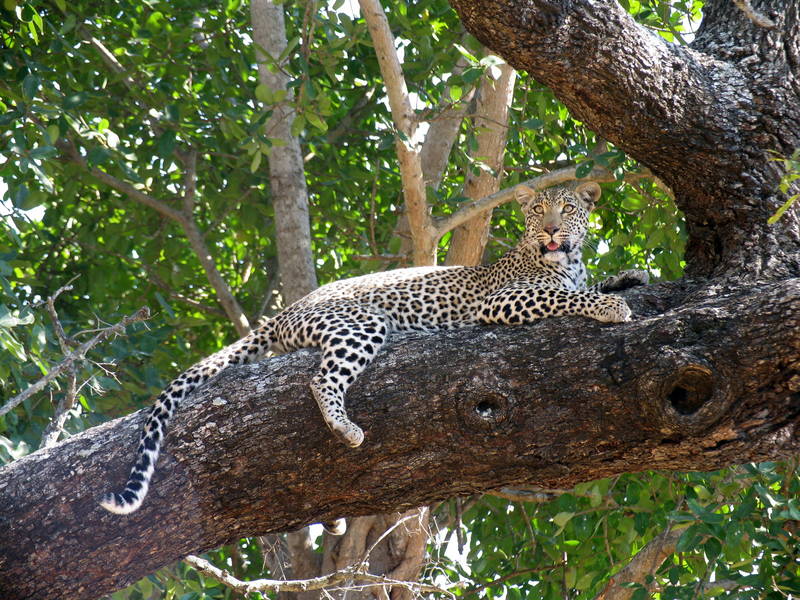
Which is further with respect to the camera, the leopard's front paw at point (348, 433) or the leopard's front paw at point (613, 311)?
the leopard's front paw at point (613, 311)

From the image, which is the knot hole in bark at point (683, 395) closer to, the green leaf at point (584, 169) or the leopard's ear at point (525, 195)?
the green leaf at point (584, 169)

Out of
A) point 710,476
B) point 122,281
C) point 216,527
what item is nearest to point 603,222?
point 710,476

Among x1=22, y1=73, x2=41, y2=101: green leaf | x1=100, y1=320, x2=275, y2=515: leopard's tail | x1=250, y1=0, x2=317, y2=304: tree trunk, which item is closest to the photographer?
x1=100, y1=320, x2=275, y2=515: leopard's tail

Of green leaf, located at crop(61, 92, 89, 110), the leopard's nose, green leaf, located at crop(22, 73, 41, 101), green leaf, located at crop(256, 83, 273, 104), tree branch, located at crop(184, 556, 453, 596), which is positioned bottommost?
tree branch, located at crop(184, 556, 453, 596)

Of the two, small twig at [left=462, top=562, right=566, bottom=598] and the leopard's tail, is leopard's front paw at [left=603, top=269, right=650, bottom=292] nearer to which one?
the leopard's tail

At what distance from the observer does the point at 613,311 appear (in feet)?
15.6

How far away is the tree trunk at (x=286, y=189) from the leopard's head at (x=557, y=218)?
7.05ft

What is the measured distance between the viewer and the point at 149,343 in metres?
8.31

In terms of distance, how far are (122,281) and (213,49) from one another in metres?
2.81

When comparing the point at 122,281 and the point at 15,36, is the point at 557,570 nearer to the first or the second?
the point at 122,281

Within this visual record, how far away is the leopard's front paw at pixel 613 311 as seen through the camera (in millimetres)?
4695

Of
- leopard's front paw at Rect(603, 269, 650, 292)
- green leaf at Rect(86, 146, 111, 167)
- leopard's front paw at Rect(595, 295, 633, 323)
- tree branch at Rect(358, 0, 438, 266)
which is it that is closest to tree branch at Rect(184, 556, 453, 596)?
leopard's front paw at Rect(595, 295, 633, 323)

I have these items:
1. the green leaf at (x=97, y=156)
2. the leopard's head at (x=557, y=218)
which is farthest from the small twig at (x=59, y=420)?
the leopard's head at (x=557, y=218)

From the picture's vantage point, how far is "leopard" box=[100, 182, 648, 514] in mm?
4668
